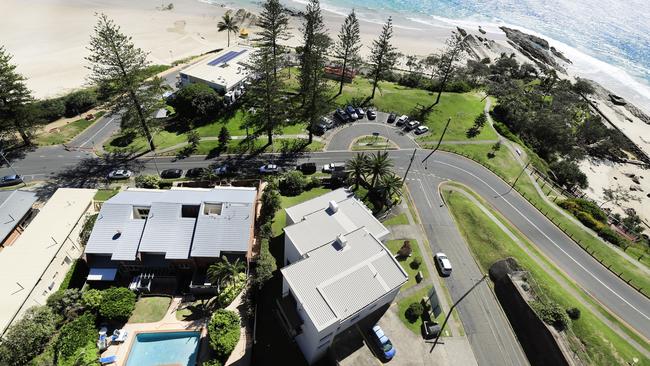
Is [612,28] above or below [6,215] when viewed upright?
above

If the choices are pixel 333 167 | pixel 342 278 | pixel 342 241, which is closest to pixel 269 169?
pixel 333 167

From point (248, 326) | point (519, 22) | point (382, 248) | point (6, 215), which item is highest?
point (519, 22)

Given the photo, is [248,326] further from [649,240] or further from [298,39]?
[298,39]

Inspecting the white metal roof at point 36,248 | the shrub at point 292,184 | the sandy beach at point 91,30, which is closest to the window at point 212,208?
the shrub at point 292,184

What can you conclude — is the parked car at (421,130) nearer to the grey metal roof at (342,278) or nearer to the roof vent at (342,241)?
the grey metal roof at (342,278)

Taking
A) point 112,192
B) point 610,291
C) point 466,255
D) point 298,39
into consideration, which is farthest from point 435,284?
point 298,39
